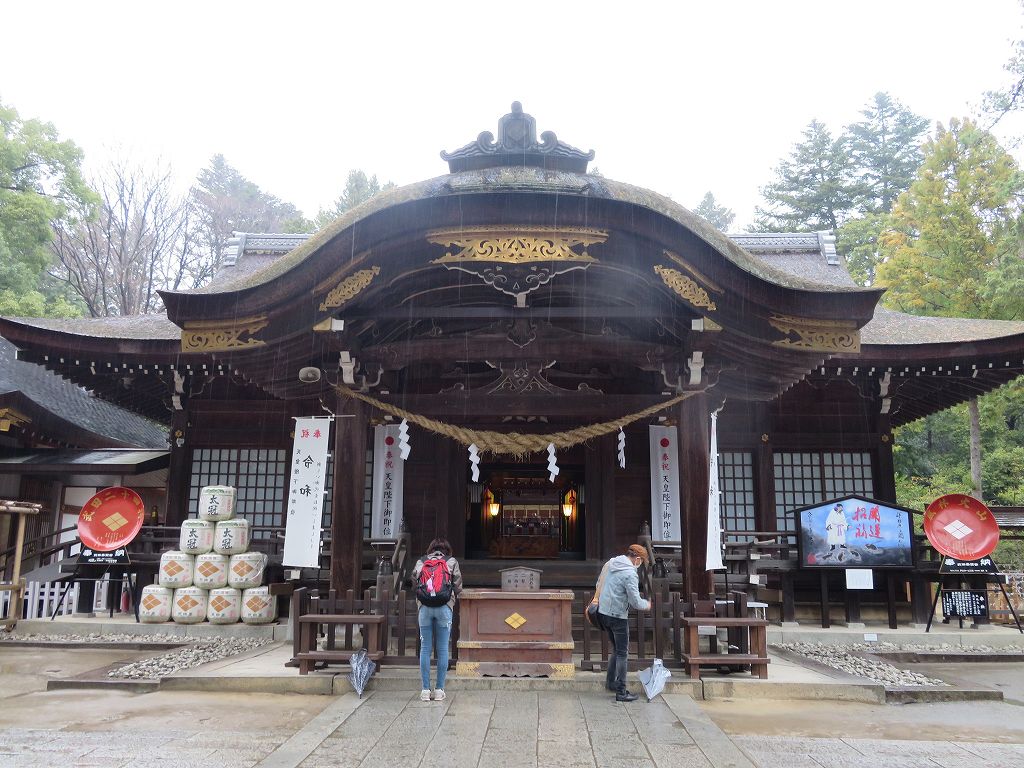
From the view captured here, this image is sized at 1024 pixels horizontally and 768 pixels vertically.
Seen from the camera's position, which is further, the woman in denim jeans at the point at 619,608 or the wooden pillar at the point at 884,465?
the wooden pillar at the point at 884,465

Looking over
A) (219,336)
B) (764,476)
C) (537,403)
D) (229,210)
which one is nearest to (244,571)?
(219,336)

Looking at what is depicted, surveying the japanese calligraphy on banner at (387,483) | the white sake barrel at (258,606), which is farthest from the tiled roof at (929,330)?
the white sake barrel at (258,606)

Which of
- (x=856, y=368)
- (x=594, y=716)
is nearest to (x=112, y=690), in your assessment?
(x=594, y=716)

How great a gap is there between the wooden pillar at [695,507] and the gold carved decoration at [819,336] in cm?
131

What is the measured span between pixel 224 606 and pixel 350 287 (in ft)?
18.4

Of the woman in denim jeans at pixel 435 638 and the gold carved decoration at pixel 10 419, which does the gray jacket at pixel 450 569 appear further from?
the gold carved decoration at pixel 10 419

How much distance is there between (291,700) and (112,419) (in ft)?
53.6

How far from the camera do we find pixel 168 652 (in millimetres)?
9016

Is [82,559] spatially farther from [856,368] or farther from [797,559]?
[856,368]

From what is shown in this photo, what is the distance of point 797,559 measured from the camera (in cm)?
1076

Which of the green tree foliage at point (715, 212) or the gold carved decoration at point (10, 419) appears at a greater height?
the green tree foliage at point (715, 212)

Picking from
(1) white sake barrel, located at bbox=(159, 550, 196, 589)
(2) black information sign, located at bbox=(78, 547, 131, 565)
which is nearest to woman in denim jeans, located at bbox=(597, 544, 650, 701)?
(1) white sake barrel, located at bbox=(159, 550, 196, 589)

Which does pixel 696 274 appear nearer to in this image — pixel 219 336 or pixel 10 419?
pixel 219 336

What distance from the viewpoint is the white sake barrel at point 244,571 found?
10586 mm
